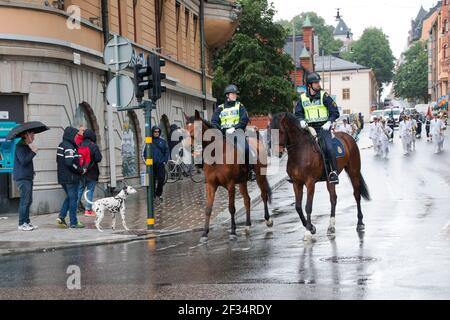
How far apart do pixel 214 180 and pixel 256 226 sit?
6.58ft

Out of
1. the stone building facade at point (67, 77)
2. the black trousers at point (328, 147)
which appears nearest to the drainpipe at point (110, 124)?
the stone building facade at point (67, 77)

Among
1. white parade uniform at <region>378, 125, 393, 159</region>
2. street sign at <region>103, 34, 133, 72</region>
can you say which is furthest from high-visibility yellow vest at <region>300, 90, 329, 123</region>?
white parade uniform at <region>378, 125, 393, 159</region>

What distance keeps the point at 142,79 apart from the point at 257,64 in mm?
36970

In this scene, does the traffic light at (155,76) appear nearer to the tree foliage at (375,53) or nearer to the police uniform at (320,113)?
the police uniform at (320,113)

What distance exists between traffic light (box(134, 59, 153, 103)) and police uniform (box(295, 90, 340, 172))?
293cm

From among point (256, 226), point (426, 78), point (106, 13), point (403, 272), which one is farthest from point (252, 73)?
point (426, 78)

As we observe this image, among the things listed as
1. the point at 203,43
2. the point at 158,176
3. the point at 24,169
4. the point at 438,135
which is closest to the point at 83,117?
the point at 158,176

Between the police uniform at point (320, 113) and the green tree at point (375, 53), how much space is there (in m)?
123

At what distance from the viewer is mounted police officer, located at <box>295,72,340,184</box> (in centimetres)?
1192

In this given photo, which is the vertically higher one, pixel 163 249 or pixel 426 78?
pixel 426 78

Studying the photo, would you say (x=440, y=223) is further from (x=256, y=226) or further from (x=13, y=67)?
(x=13, y=67)

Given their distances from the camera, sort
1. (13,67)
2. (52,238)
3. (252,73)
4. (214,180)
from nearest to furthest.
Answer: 1. (214,180)
2. (52,238)
3. (13,67)
4. (252,73)

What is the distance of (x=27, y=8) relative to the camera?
54.6 feet

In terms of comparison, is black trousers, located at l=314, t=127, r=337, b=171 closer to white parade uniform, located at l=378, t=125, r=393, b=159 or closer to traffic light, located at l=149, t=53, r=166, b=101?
traffic light, located at l=149, t=53, r=166, b=101
